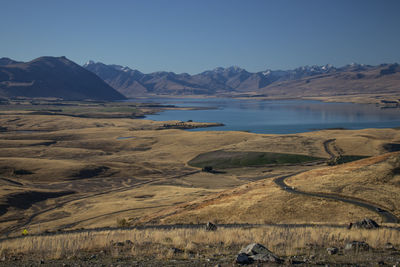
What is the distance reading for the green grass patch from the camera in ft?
287

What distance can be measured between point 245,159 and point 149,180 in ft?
91.4

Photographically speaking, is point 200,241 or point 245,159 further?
point 245,159

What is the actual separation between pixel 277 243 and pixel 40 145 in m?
110

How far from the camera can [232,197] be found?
127 feet

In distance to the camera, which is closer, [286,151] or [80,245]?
[80,245]

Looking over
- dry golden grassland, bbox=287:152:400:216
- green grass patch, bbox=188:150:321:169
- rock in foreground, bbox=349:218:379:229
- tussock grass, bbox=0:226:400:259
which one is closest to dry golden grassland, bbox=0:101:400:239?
dry golden grassland, bbox=287:152:400:216

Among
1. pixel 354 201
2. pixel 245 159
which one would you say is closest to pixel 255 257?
pixel 354 201

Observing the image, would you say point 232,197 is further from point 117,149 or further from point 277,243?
point 117,149

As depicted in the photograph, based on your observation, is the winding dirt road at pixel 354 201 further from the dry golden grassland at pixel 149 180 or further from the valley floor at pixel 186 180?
the dry golden grassland at pixel 149 180

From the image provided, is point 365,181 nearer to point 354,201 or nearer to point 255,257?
point 354,201

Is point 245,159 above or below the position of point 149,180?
above

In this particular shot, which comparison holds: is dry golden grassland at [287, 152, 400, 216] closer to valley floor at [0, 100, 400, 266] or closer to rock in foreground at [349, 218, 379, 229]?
valley floor at [0, 100, 400, 266]

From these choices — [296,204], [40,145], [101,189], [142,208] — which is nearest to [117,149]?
[40,145]

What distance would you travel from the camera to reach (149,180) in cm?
7200
